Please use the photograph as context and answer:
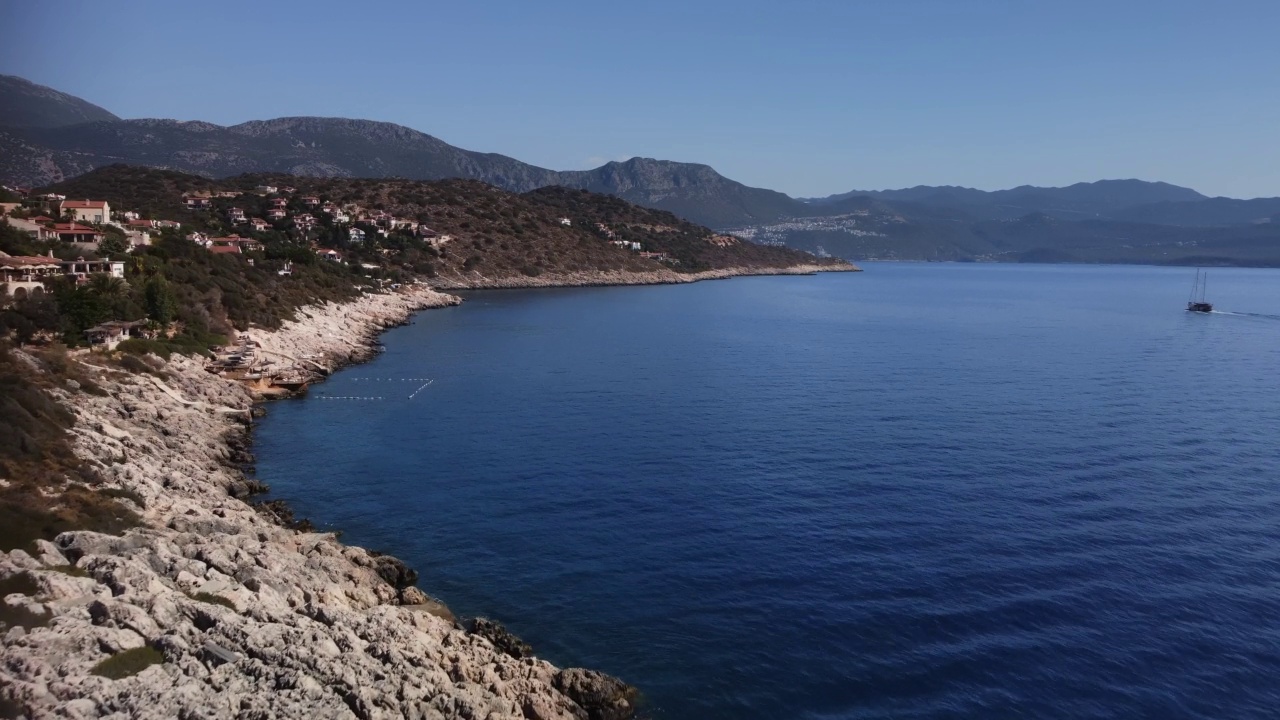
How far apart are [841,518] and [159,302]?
37.1 meters

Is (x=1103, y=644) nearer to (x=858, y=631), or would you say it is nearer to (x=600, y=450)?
(x=858, y=631)

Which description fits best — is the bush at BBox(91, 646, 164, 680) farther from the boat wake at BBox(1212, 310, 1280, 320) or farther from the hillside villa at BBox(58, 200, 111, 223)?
the boat wake at BBox(1212, 310, 1280, 320)

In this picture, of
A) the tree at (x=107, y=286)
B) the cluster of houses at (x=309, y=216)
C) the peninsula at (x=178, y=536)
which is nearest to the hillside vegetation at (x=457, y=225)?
the cluster of houses at (x=309, y=216)

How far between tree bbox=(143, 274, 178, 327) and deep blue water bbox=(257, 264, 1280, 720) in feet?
27.0

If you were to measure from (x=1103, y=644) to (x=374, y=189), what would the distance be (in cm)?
14258

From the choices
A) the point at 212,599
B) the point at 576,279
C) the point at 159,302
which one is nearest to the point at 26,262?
the point at 159,302

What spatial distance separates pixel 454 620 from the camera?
62.8 ft

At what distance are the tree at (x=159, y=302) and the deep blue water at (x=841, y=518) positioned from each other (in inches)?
324

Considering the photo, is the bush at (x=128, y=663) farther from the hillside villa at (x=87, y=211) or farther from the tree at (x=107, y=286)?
the hillside villa at (x=87, y=211)

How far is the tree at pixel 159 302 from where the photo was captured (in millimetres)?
43562

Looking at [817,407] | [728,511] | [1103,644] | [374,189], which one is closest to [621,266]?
[374,189]

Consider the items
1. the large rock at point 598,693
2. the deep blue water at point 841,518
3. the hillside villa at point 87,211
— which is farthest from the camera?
the hillside villa at point 87,211

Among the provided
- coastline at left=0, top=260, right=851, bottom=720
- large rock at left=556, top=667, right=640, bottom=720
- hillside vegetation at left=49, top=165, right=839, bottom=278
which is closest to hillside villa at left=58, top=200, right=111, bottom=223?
hillside vegetation at left=49, top=165, right=839, bottom=278

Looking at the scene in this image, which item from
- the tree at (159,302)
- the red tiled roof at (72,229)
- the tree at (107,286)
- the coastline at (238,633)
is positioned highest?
the red tiled roof at (72,229)
